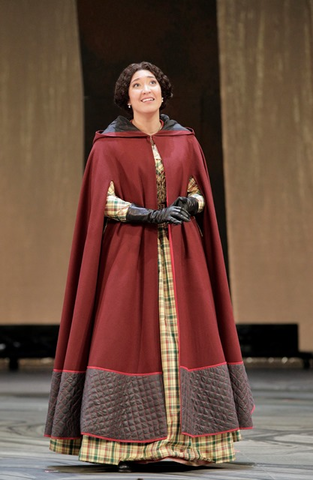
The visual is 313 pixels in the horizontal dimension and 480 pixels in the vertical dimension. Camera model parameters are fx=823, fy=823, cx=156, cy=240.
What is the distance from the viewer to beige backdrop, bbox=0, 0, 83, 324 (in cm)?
827

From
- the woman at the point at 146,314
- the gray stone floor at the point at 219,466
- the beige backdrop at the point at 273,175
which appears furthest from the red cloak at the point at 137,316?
the beige backdrop at the point at 273,175

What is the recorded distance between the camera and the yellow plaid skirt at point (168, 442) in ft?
8.10

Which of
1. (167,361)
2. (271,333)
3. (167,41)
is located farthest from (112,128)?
(271,333)

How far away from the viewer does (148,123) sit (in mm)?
2727

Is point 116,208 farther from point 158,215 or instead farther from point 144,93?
point 144,93

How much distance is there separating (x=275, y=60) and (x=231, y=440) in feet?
20.3

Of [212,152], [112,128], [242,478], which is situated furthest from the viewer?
[212,152]

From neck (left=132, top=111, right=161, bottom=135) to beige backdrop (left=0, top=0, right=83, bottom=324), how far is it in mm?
5613

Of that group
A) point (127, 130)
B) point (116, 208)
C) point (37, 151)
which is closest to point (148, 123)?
point (127, 130)

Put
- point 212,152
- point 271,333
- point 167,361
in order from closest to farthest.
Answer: point 167,361, point 212,152, point 271,333

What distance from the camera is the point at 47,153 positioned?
830 centimetres

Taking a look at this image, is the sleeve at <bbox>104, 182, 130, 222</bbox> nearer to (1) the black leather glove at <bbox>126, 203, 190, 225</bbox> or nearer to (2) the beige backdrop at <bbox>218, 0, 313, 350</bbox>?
(1) the black leather glove at <bbox>126, 203, 190, 225</bbox>

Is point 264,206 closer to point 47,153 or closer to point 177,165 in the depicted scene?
point 47,153

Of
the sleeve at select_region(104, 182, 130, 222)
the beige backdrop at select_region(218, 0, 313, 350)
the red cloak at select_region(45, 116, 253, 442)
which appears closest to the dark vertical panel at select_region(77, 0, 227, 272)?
the beige backdrop at select_region(218, 0, 313, 350)
